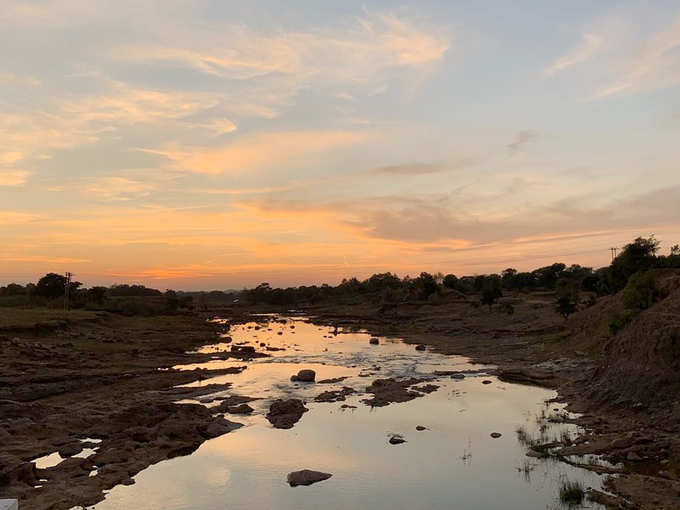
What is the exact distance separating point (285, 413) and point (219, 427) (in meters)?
4.11

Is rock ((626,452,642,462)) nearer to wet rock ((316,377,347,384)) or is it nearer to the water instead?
the water

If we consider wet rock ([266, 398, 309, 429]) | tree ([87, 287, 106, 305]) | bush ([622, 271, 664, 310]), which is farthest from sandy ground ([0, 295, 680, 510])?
tree ([87, 287, 106, 305])

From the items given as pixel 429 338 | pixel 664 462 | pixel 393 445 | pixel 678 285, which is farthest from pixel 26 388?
pixel 429 338

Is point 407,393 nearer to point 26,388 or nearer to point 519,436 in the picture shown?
point 519,436

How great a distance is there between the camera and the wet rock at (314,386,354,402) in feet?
105

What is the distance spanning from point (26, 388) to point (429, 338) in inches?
1988

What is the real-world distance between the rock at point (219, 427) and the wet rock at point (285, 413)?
76.2 inches

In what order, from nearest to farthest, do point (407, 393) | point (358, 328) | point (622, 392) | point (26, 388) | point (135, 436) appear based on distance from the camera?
point (135, 436) < point (622, 392) < point (26, 388) < point (407, 393) < point (358, 328)

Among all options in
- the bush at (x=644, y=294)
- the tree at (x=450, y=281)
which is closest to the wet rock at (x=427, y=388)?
the bush at (x=644, y=294)

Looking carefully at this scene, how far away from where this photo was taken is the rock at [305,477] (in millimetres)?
18953

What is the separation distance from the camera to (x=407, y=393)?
110 feet

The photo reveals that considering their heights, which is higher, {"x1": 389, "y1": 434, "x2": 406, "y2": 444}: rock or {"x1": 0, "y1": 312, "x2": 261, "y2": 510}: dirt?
{"x1": 0, "y1": 312, "x2": 261, "y2": 510}: dirt

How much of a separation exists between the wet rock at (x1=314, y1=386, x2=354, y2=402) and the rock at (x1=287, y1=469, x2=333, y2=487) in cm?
1241

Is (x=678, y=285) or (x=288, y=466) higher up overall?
(x=678, y=285)
